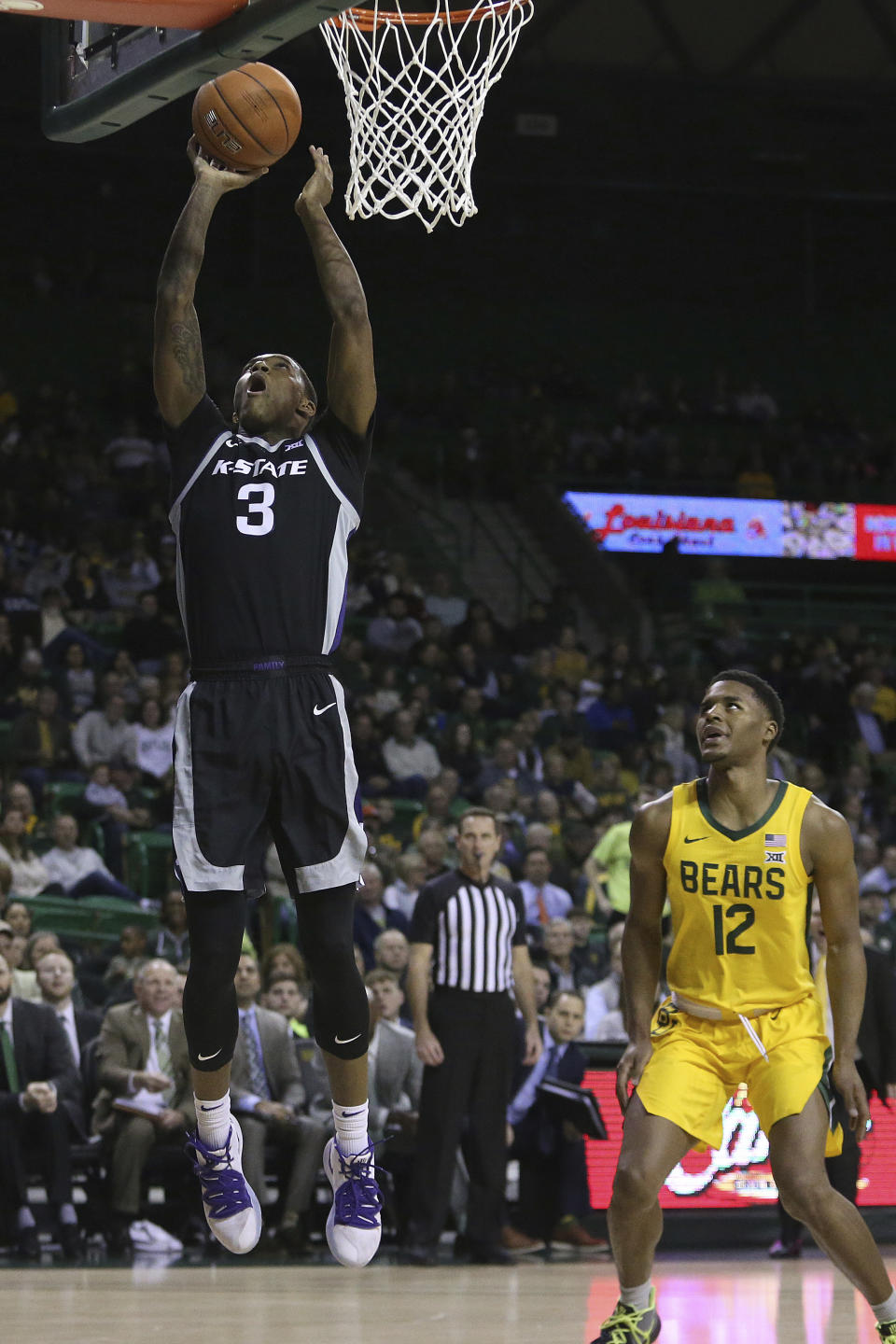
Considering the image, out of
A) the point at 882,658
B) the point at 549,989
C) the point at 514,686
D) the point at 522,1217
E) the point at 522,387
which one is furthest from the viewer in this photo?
the point at 522,387

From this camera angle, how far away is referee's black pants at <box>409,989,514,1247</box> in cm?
978

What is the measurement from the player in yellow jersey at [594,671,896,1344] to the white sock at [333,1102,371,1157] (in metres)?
0.93

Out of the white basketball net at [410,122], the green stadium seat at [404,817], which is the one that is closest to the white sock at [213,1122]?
the white basketball net at [410,122]

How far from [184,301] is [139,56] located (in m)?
1.14

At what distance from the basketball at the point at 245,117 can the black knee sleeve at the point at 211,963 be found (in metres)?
2.08

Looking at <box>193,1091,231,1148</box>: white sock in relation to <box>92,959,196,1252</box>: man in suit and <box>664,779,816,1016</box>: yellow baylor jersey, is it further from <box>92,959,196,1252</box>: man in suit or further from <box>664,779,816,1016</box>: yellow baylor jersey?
<box>92,959,196,1252</box>: man in suit

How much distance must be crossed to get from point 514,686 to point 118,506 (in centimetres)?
442

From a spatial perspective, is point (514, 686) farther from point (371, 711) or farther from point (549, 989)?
point (549, 989)

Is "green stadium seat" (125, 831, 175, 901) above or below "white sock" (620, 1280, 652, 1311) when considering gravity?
above

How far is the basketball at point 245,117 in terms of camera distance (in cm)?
518

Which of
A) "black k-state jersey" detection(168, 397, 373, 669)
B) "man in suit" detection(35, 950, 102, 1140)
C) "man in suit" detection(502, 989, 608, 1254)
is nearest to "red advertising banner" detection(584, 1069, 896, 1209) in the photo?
"man in suit" detection(502, 989, 608, 1254)

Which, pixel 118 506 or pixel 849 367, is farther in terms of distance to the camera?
pixel 849 367

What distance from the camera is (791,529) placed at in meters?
22.9

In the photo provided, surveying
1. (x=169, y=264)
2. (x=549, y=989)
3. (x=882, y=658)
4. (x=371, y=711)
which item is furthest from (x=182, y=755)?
(x=882, y=658)
